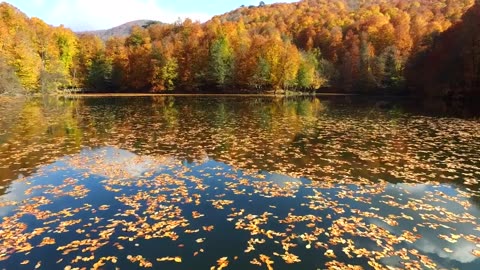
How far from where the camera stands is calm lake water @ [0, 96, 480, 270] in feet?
24.1

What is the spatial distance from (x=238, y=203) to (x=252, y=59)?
79528 mm

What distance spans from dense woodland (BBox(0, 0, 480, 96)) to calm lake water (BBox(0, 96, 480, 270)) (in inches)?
1931

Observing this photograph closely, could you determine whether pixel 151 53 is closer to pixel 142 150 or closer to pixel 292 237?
pixel 142 150

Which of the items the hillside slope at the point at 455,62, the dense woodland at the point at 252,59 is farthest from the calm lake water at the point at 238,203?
the dense woodland at the point at 252,59

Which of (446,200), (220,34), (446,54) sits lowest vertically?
(446,200)

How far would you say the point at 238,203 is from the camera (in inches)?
408

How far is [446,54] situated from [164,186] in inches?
2486

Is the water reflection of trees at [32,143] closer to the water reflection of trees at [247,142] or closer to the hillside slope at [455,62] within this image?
the water reflection of trees at [247,142]

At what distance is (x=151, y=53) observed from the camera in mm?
94375

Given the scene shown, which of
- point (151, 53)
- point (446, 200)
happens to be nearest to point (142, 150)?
point (446, 200)

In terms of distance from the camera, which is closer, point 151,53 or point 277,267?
point 277,267

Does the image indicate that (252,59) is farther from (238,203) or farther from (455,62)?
(238,203)

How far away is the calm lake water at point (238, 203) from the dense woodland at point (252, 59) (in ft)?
161

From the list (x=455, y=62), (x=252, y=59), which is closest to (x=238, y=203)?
(x=455, y=62)
